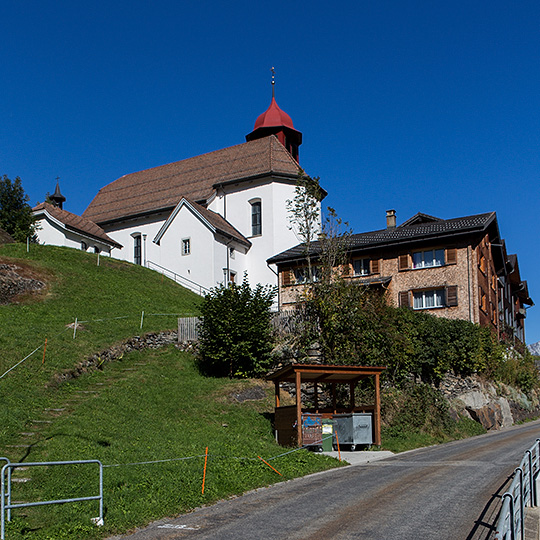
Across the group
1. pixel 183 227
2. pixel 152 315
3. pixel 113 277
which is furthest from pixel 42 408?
pixel 183 227

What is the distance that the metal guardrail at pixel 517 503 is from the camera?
607cm

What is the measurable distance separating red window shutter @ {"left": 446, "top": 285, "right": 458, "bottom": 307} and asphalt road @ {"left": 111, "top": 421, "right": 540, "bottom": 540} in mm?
20203

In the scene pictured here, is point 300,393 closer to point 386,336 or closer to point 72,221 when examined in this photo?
point 386,336

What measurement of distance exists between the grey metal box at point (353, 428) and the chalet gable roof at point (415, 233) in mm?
16059

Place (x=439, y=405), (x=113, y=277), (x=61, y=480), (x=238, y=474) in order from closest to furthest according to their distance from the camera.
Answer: (x=61, y=480), (x=238, y=474), (x=439, y=405), (x=113, y=277)

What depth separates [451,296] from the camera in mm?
36031

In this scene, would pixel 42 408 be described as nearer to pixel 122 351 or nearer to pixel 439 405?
pixel 122 351

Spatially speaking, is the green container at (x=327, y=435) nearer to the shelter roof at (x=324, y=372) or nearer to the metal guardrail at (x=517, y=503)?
the shelter roof at (x=324, y=372)

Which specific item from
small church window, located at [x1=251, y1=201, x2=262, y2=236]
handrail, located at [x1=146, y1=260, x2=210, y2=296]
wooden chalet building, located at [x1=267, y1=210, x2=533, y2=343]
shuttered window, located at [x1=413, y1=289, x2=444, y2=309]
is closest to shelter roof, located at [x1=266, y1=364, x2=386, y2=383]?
wooden chalet building, located at [x1=267, y1=210, x2=533, y2=343]

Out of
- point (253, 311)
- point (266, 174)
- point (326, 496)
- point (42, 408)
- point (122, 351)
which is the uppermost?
point (266, 174)

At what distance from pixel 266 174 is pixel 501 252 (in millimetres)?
20365

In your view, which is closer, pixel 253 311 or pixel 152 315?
pixel 253 311

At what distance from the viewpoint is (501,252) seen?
4512cm

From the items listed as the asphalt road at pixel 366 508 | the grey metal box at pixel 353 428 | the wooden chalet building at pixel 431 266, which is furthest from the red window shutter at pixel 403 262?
the asphalt road at pixel 366 508
